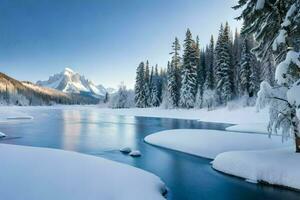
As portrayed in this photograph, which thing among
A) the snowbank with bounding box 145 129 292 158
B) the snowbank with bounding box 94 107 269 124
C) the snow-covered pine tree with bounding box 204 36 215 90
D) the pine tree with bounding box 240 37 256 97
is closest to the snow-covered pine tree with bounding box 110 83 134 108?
the snowbank with bounding box 94 107 269 124

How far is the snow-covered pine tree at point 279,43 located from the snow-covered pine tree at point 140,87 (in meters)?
66.8

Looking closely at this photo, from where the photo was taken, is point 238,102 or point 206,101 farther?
point 206,101

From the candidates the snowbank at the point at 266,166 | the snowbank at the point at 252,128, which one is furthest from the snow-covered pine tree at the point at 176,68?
the snowbank at the point at 266,166

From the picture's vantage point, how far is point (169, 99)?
6494 cm

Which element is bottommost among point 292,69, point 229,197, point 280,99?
point 229,197

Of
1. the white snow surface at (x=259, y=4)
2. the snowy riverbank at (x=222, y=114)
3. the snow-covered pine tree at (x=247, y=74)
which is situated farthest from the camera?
the snow-covered pine tree at (x=247, y=74)

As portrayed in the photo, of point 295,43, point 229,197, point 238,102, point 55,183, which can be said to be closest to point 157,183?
point 229,197

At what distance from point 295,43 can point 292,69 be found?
8.41ft

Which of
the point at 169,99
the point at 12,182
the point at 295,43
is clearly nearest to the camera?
the point at 12,182

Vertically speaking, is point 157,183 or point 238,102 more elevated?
point 238,102

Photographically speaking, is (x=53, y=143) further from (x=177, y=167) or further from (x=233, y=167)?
(x=233, y=167)

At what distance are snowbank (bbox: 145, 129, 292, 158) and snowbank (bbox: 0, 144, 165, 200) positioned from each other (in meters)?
8.63

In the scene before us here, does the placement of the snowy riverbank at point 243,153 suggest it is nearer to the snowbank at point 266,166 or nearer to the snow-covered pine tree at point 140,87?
the snowbank at point 266,166

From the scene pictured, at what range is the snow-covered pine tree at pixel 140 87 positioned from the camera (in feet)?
272
